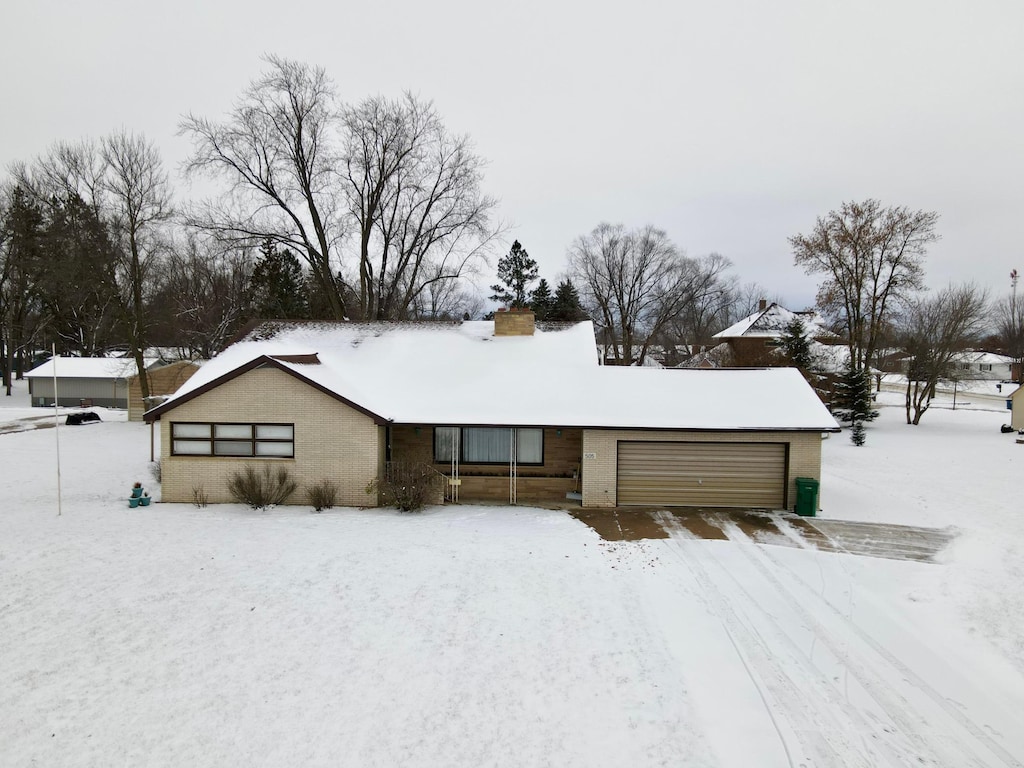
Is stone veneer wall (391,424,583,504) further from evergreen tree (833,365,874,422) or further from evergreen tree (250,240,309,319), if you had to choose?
evergreen tree (250,240,309,319)

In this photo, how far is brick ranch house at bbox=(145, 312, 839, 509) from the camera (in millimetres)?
14062

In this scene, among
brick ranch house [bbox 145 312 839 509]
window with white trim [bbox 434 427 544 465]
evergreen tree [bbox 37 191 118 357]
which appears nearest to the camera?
brick ranch house [bbox 145 312 839 509]

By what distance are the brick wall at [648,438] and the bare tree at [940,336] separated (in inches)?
948

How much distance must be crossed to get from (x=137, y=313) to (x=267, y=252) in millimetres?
13010

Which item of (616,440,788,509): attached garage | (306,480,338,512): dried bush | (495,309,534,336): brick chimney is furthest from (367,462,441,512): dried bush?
(495,309,534,336): brick chimney

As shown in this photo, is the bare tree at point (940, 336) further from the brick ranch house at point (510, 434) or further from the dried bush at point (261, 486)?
the dried bush at point (261, 486)

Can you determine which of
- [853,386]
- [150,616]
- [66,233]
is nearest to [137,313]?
[66,233]

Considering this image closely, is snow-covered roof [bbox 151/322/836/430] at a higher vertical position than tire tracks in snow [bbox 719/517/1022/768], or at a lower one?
higher

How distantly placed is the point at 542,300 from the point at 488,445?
37.5 meters

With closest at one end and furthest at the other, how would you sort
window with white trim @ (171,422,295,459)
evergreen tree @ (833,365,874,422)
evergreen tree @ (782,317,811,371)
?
window with white trim @ (171,422,295,459) < evergreen tree @ (833,365,874,422) < evergreen tree @ (782,317,811,371)

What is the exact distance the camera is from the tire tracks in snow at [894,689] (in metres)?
5.51

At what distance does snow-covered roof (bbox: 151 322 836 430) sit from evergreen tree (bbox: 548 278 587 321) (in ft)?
101

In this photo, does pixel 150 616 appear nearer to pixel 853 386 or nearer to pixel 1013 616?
pixel 1013 616

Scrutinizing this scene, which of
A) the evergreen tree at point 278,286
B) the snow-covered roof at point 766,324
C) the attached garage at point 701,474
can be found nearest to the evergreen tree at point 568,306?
the snow-covered roof at point 766,324
